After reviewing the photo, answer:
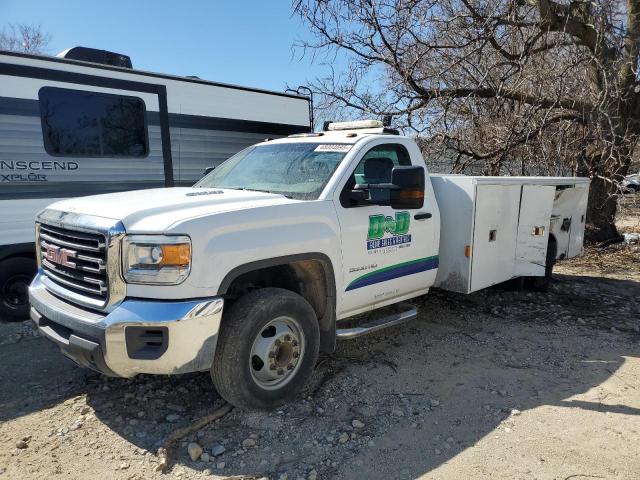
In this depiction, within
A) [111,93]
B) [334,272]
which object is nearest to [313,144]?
[334,272]

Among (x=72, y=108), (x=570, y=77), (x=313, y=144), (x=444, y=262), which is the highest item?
(x=570, y=77)

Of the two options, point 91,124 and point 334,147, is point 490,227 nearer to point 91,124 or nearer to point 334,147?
point 334,147

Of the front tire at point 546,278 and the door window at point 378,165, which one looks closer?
the door window at point 378,165

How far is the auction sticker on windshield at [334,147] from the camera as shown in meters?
4.30

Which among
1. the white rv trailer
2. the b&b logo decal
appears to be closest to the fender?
the white rv trailer

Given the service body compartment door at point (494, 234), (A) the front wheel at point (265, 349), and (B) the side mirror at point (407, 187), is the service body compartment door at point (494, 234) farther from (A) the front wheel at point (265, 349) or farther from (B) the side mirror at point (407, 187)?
A: (A) the front wheel at point (265, 349)

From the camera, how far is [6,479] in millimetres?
2869

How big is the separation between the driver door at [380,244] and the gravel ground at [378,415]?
602mm

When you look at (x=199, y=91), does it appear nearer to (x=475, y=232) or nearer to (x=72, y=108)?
(x=72, y=108)

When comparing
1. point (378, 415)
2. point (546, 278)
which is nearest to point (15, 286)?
point (378, 415)

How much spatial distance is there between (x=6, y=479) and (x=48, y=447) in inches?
12.9

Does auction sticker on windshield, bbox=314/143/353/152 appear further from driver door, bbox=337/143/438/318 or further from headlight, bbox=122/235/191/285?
headlight, bbox=122/235/191/285

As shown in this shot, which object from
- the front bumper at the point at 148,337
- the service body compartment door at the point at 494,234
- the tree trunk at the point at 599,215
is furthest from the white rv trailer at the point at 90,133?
the tree trunk at the point at 599,215

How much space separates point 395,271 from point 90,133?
3.94 meters
